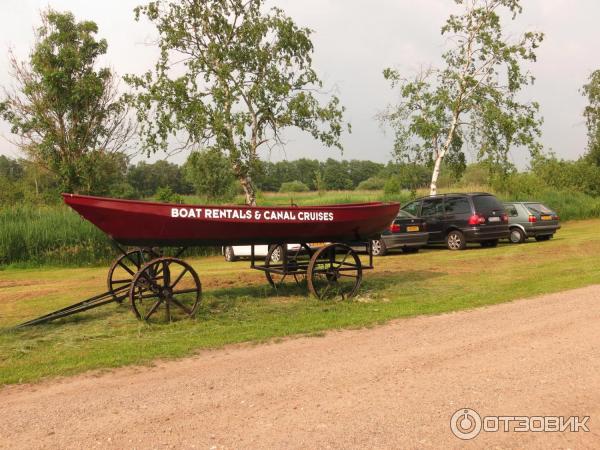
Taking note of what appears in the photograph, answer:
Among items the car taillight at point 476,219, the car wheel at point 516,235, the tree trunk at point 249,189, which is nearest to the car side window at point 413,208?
the car taillight at point 476,219

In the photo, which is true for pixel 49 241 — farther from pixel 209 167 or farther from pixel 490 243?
pixel 490 243

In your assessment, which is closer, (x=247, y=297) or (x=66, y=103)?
(x=247, y=297)

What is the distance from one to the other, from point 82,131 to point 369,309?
20045 millimetres

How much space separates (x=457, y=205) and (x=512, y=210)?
3279 millimetres

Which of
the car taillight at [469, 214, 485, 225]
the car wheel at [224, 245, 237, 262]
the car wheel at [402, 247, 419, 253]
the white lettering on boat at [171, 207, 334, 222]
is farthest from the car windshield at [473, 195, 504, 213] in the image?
the white lettering on boat at [171, 207, 334, 222]

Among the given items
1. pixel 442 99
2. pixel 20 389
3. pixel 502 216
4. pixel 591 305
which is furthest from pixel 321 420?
pixel 442 99

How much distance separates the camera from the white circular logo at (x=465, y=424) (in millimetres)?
4031

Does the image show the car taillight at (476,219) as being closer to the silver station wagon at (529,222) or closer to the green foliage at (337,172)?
the silver station wagon at (529,222)

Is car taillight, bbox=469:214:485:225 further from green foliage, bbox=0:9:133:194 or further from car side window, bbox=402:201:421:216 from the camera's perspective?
green foliage, bbox=0:9:133:194

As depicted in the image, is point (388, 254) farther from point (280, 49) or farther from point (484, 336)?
point (484, 336)

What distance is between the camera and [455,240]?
1883 cm

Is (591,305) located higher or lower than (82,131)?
lower

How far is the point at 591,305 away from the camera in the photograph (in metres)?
8.38

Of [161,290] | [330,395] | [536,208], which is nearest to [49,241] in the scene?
[161,290]
